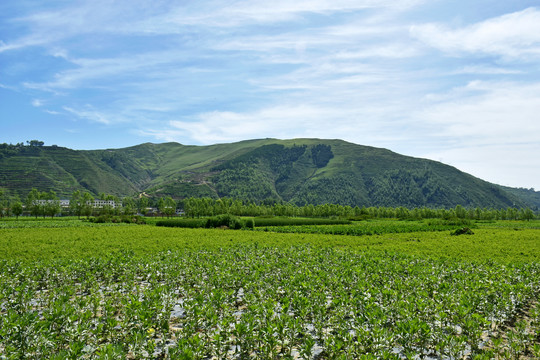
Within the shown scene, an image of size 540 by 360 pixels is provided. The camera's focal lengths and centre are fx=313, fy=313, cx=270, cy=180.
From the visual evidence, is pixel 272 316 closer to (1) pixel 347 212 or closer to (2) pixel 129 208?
(1) pixel 347 212

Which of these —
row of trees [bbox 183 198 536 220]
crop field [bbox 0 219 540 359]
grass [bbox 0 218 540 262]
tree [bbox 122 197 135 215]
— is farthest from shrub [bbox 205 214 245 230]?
tree [bbox 122 197 135 215]

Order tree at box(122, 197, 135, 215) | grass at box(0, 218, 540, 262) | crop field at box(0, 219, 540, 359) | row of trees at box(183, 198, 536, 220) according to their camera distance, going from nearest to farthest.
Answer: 1. crop field at box(0, 219, 540, 359)
2. grass at box(0, 218, 540, 262)
3. tree at box(122, 197, 135, 215)
4. row of trees at box(183, 198, 536, 220)

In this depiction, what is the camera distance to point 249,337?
8617 mm

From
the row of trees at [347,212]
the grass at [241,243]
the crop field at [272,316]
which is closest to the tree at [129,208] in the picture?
the row of trees at [347,212]

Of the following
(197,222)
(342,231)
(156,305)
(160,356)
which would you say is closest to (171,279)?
(156,305)

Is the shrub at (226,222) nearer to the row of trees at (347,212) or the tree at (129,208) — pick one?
the row of trees at (347,212)

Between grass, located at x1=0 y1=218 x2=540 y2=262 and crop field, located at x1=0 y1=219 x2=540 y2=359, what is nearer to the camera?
crop field, located at x1=0 y1=219 x2=540 y2=359

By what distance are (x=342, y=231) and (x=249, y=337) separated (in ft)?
162

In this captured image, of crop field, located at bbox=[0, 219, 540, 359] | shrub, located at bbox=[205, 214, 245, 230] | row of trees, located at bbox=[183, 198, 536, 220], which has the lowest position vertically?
row of trees, located at bbox=[183, 198, 536, 220]

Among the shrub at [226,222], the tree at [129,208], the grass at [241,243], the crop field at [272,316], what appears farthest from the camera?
the tree at [129,208]

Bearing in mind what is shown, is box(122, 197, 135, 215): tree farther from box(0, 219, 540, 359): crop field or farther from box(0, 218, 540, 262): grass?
box(0, 219, 540, 359): crop field

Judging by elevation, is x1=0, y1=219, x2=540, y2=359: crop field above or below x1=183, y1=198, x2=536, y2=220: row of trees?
above

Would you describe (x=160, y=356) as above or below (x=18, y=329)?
below

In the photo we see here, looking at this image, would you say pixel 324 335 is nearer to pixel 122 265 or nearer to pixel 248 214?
pixel 122 265
